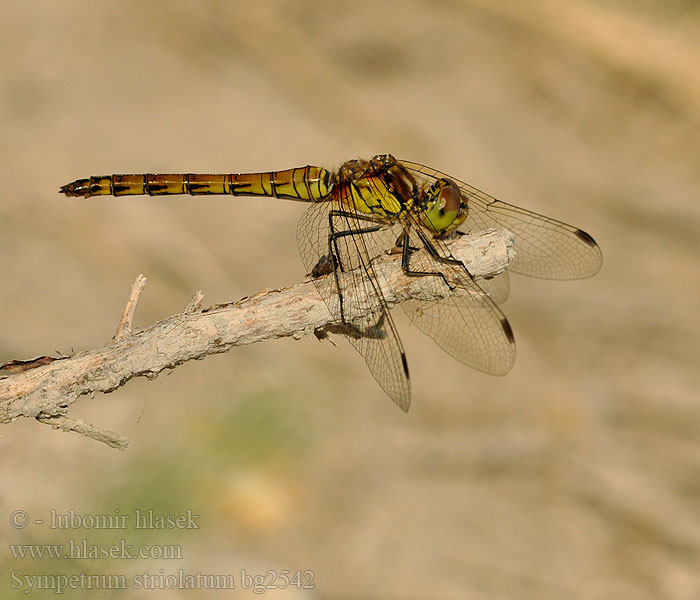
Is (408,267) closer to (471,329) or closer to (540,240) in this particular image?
(471,329)

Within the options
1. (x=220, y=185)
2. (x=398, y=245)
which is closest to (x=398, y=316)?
(x=220, y=185)

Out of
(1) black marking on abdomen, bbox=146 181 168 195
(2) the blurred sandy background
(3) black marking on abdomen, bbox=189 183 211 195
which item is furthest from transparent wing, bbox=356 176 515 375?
(2) the blurred sandy background

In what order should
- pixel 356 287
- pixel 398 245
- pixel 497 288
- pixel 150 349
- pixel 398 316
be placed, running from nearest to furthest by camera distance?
1. pixel 150 349
2. pixel 356 287
3. pixel 398 245
4. pixel 497 288
5. pixel 398 316

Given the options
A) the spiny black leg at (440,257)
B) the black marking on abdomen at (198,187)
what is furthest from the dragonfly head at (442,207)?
the black marking on abdomen at (198,187)

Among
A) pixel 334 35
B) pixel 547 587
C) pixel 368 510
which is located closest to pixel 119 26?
pixel 334 35

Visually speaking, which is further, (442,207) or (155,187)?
(155,187)

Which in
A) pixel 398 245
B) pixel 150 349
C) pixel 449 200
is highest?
pixel 449 200

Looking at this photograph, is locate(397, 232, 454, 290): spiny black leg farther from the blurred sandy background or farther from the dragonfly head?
the blurred sandy background

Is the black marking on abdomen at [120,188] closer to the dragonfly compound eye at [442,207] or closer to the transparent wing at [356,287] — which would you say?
the transparent wing at [356,287]
